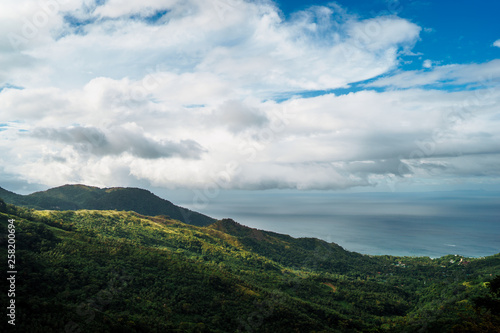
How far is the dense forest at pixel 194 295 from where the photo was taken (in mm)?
48625

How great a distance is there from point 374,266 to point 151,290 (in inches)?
5573

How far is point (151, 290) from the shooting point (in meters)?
71.9

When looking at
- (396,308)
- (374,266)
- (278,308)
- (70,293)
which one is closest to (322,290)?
(396,308)

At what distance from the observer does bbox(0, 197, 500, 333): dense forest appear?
160ft

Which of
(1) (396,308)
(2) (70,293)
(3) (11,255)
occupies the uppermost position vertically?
(3) (11,255)

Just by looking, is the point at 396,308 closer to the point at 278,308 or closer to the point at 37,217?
the point at 278,308

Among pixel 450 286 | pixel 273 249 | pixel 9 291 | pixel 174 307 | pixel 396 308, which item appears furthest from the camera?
pixel 273 249

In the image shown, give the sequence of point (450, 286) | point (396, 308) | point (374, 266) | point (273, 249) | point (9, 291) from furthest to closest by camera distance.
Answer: point (273, 249) < point (374, 266) < point (450, 286) < point (396, 308) < point (9, 291)

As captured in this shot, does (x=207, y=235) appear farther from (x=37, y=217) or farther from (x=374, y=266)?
(x=374, y=266)

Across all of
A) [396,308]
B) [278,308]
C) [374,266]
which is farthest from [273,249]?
[278,308]

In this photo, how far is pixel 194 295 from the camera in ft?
241

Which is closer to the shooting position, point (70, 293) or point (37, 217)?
point (70, 293)

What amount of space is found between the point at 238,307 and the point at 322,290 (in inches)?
1898

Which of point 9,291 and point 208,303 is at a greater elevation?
point 9,291
